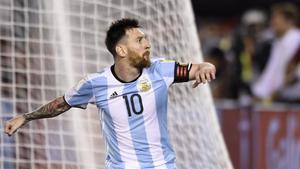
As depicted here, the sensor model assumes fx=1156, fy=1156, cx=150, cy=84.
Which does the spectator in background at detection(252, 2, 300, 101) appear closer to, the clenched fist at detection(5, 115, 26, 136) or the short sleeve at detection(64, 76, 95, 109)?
the short sleeve at detection(64, 76, 95, 109)

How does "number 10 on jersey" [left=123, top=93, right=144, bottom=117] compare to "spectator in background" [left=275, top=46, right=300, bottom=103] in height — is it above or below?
above

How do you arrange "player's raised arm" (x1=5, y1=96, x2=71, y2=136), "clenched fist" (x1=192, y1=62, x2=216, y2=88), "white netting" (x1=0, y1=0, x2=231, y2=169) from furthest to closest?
1. "white netting" (x1=0, y1=0, x2=231, y2=169)
2. "player's raised arm" (x1=5, y1=96, x2=71, y2=136)
3. "clenched fist" (x1=192, y1=62, x2=216, y2=88)

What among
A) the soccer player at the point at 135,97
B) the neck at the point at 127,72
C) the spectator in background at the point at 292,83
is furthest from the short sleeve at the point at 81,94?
the spectator in background at the point at 292,83

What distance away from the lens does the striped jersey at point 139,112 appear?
7375mm

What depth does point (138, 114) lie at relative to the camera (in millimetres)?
7387

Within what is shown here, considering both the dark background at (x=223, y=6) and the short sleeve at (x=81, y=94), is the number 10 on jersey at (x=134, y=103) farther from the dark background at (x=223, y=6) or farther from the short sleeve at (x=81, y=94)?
the dark background at (x=223, y=6)

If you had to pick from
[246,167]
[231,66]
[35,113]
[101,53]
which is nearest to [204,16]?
[231,66]

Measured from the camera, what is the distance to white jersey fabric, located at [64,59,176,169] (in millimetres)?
7375

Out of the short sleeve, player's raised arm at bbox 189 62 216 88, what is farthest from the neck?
player's raised arm at bbox 189 62 216 88

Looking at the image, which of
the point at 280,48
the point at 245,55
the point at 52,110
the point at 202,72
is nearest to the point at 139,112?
the point at 202,72

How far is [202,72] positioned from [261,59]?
6.35 metres

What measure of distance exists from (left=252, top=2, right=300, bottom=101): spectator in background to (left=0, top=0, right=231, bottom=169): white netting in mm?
2551

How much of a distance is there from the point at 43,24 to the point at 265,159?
3.40 m

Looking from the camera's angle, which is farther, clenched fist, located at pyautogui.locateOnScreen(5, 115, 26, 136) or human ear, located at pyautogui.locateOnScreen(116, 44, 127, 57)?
clenched fist, located at pyautogui.locateOnScreen(5, 115, 26, 136)
